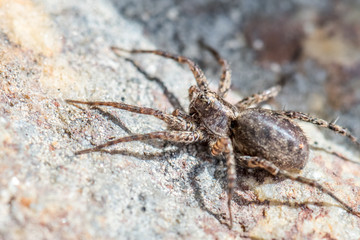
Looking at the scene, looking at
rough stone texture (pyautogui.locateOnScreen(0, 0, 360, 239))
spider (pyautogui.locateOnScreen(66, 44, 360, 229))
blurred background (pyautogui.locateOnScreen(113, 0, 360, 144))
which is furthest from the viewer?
blurred background (pyautogui.locateOnScreen(113, 0, 360, 144))

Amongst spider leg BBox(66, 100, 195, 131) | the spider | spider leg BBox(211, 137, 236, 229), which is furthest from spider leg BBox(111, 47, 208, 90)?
spider leg BBox(211, 137, 236, 229)

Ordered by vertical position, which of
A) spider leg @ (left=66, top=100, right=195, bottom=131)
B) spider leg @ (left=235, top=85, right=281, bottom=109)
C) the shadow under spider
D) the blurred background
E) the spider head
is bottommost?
the shadow under spider

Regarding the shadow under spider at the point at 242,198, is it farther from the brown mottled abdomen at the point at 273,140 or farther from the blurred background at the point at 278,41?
the blurred background at the point at 278,41

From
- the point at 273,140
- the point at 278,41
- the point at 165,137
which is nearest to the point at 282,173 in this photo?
the point at 273,140

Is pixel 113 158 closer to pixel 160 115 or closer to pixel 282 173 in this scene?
pixel 160 115

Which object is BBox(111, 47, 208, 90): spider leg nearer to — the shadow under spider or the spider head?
the spider head

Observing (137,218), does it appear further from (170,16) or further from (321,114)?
(170,16)

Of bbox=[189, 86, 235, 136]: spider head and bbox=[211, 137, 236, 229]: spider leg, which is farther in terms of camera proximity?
bbox=[189, 86, 235, 136]: spider head

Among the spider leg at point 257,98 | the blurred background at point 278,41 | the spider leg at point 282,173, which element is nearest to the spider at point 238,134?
the spider leg at point 282,173
